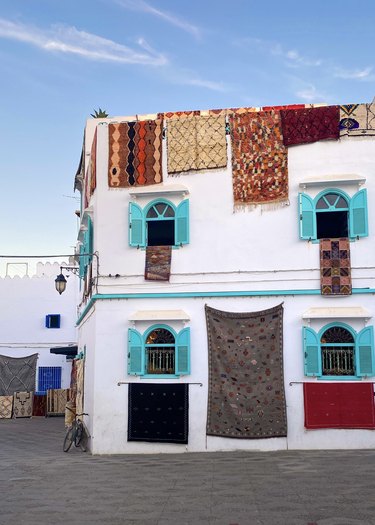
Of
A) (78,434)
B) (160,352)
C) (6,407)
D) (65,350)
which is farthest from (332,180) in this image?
(6,407)

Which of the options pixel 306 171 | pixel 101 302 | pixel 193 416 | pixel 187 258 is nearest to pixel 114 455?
pixel 193 416

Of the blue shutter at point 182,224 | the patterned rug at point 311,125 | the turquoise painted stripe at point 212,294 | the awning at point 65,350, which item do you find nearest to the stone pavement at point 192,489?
the turquoise painted stripe at point 212,294

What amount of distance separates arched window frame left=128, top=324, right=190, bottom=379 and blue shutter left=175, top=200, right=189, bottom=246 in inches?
85.3

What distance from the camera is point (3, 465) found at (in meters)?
14.7

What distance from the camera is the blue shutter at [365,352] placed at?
14859 millimetres

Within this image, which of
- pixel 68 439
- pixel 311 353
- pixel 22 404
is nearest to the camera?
pixel 311 353

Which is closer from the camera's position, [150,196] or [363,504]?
[363,504]

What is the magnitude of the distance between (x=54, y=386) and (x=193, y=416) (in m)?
17.8

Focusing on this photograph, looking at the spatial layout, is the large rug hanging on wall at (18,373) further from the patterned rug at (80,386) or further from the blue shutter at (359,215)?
the blue shutter at (359,215)

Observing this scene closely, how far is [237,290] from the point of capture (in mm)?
15672

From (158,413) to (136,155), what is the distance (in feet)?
21.3

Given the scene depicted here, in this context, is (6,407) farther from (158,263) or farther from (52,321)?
(158,263)

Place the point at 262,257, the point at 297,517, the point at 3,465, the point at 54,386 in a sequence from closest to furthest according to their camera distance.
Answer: the point at 297,517, the point at 3,465, the point at 262,257, the point at 54,386

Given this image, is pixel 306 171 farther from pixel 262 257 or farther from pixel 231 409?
pixel 231 409
